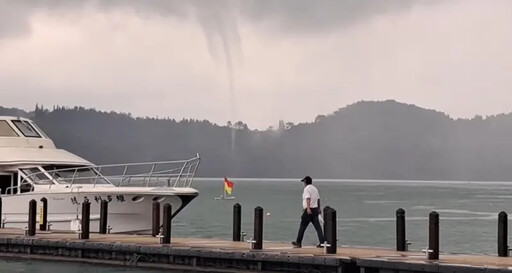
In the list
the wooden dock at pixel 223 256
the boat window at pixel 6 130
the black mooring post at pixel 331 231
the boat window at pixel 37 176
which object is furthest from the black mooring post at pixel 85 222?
the boat window at pixel 6 130

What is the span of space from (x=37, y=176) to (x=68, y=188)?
185 centimetres

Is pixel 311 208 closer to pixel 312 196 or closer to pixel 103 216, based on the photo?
pixel 312 196

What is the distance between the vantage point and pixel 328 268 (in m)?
18.9

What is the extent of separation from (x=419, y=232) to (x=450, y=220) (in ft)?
60.4

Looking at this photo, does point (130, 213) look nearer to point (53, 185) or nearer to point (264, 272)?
point (53, 185)

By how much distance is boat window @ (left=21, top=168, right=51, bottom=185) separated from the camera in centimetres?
2958

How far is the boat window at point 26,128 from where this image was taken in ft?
106

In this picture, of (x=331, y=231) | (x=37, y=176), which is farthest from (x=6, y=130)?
(x=331, y=231)

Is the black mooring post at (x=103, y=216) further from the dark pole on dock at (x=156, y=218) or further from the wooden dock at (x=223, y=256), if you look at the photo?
the dark pole on dock at (x=156, y=218)

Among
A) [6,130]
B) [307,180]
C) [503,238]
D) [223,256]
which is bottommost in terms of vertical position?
[223,256]

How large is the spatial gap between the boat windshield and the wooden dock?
3.63 metres

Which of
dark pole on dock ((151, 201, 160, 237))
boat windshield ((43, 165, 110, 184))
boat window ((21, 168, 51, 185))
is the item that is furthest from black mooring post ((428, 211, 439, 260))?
boat window ((21, 168, 51, 185))

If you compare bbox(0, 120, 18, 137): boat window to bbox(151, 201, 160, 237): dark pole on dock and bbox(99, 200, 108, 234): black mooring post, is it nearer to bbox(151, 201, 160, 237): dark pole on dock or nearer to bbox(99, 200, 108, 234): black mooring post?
bbox(99, 200, 108, 234): black mooring post

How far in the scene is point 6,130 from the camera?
31.9 meters
